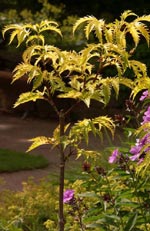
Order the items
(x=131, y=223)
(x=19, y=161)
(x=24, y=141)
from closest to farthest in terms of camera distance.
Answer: (x=131, y=223) → (x=19, y=161) → (x=24, y=141)

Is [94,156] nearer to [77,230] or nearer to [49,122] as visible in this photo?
[77,230]

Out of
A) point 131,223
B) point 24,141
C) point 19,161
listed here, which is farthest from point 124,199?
point 24,141

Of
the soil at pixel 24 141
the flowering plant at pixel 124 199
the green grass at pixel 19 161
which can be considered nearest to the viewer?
the flowering plant at pixel 124 199

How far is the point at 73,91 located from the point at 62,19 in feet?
32.4

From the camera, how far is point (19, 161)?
9.12 metres

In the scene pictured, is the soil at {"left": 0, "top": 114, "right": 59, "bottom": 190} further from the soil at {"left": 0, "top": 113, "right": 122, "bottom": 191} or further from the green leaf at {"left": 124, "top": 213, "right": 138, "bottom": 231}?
the green leaf at {"left": 124, "top": 213, "right": 138, "bottom": 231}

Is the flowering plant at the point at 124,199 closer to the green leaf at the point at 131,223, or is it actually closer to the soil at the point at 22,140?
the green leaf at the point at 131,223

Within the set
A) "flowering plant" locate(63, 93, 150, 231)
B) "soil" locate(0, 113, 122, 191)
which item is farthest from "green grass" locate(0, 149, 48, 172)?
"flowering plant" locate(63, 93, 150, 231)

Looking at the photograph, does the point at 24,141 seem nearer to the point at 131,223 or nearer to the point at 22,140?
the point at 22,140

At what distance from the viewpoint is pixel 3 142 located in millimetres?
10773

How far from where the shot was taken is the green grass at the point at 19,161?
883cm

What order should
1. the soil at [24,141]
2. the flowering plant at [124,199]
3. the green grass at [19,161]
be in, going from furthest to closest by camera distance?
the green grass at [19,161] < the soil at [24,141] < the flowering plant at [124,199]

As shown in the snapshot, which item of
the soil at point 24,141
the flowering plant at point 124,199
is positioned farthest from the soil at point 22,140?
the flowering plant at point 124,199

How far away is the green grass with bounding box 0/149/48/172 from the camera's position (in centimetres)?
883
